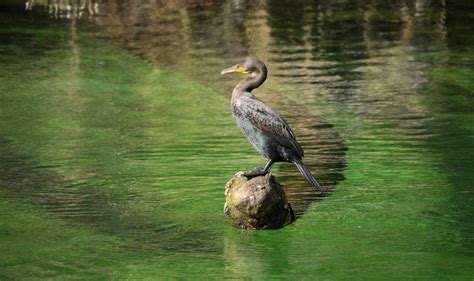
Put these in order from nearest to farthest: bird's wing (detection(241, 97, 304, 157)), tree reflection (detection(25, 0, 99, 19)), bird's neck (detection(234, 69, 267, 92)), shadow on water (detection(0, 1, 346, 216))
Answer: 1. bird's wing (detection(241, 97, 304, 157))
2. bird's neck (detection(234, 69, 267, 92))
3. shadow on water (detection(0, 1, 346, 216))
4. tree reflection (detection(25, 0, 99, 19))

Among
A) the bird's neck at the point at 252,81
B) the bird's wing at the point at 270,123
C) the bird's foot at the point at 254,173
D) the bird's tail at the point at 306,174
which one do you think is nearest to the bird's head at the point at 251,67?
the bird's neck at the point at 252,81

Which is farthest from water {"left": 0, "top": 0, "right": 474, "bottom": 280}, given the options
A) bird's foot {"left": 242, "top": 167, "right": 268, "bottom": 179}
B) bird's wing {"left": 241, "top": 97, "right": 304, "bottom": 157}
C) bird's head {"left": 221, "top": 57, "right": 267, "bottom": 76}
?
bird's head {"left": 221, "top": 57, "right": 267, "bottom": 76}

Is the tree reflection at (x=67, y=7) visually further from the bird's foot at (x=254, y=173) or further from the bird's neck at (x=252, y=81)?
the bird's foot at (x=254, y=173)

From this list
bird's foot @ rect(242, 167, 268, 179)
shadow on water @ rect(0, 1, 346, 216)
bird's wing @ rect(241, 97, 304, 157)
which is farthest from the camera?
shadow on water @ rect(0, 1, 346, 216)

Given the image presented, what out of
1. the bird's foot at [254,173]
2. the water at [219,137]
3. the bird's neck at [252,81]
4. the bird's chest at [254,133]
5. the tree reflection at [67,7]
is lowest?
the tree reflection at [67,7]

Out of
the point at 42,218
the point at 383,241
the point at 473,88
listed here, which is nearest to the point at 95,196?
the point at 42,218

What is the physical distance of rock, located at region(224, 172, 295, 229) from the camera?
810 cm

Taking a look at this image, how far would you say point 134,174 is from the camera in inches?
381

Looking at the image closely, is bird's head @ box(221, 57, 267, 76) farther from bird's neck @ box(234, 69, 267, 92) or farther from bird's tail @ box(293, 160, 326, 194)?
bird's tail @ box(293, 160, 326, 194)

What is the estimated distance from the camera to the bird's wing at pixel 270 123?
8.48 metres

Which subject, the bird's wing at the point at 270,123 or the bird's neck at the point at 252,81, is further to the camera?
the bird's neck at the point at 252,81

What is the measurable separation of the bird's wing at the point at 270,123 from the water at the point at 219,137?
519mm

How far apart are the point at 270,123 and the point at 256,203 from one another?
0.68m

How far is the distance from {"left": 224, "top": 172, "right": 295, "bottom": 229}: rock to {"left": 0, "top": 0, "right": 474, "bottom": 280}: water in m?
0.10
